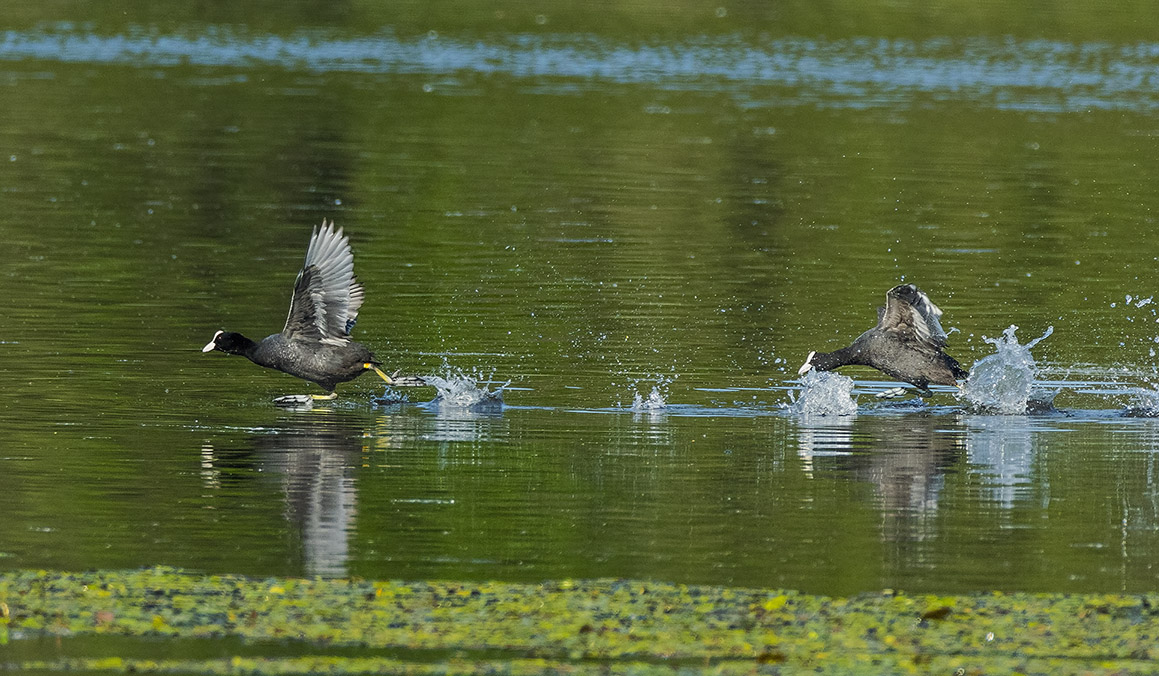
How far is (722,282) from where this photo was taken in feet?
82.9

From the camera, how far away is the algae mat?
9.91m

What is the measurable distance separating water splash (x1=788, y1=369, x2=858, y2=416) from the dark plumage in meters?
0.60

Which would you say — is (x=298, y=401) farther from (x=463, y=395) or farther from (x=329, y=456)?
(x=329, y=456)

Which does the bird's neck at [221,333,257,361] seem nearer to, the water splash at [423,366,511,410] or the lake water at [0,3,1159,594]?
the lake water at [0,3,1159,594]

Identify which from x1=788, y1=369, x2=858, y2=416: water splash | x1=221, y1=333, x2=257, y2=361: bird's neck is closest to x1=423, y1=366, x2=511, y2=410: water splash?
x1=221, y1=333, x2=257, y2=361: bird's neck

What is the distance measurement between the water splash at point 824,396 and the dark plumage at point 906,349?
602mm

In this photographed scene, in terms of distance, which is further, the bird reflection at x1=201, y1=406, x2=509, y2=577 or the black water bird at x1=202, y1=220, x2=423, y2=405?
the black water bird at x1=202, y1=220, x2=423, y2=405

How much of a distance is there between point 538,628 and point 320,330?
7772mm

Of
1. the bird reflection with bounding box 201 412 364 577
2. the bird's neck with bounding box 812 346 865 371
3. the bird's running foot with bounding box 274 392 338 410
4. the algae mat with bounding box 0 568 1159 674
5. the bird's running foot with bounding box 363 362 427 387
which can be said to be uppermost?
the bird's neck with bounding box 812 346 865 371

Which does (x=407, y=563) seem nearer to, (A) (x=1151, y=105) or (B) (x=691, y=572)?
(B) (x=691, y=572)

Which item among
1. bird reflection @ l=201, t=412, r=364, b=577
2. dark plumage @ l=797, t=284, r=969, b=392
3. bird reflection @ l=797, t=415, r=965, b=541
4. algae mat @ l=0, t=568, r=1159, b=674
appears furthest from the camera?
dark plumage @ l=797, t=284, r=969, b=392

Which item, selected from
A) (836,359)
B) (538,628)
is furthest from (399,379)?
(538,628)

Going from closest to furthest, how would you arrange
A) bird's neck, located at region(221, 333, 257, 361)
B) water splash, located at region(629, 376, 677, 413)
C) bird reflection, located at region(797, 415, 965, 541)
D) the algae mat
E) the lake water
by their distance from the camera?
the algae mat < the lake water < bird reflection, located at region(797, 415, 965, 541) < water splash, located at region(629, 376, 677, 413) < bird's neck, located at region(221, 333, 257, 361)

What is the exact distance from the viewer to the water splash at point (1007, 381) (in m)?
17.6
